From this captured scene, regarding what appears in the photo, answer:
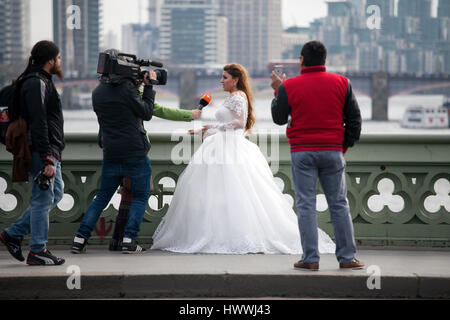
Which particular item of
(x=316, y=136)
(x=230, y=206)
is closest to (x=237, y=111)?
(x=230, y=206)

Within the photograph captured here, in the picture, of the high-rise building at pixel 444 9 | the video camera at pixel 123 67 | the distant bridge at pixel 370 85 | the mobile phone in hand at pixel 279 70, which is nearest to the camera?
the mobile phone in hand at pixel 279 70

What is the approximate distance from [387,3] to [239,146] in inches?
5309

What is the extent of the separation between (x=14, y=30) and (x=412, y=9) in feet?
248

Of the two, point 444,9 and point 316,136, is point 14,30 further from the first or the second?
point 316,136

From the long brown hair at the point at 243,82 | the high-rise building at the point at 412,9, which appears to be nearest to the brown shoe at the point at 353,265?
the long brown hair at the point at 243,82

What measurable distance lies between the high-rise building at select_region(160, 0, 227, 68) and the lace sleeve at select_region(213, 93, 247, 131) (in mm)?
175556

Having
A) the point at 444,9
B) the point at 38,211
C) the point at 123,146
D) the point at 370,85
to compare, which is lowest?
the point at 370,85

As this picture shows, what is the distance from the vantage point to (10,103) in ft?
17.2

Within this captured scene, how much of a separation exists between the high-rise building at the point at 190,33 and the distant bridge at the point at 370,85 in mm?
99368

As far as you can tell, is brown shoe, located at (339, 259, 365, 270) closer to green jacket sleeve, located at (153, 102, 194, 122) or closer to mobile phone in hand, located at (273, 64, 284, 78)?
mobile phone in hand, located at (273, 64, 284, 78)

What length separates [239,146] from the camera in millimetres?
6258

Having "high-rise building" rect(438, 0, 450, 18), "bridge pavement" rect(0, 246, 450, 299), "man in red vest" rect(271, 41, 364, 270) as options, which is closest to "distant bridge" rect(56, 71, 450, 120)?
"high-rise building" rect(438, 0, 450, 18)

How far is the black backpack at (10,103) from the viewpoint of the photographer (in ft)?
17.1

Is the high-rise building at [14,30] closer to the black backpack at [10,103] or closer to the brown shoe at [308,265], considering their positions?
the black backpack at [10,103]
